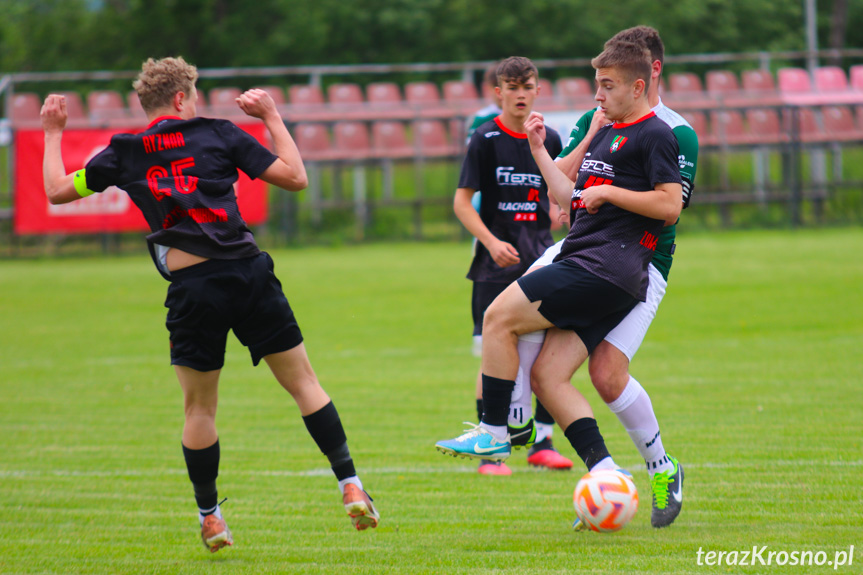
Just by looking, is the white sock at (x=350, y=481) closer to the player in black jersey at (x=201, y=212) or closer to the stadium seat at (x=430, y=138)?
the player in black jersey at (x=201, y=212)

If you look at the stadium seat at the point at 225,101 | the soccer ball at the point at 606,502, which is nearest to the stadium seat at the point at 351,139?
the stadium seat at the point at 225,101

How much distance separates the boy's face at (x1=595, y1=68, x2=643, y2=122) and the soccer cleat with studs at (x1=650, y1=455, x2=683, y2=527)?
157 cm

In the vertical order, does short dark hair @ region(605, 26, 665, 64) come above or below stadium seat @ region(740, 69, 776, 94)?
above

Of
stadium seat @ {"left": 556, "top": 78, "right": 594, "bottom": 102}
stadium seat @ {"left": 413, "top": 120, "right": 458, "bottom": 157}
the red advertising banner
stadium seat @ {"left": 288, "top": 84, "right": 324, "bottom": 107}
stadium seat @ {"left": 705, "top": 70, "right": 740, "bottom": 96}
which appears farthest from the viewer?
stadium seat @ {"left": 705, "top": 70, "right": 740, "bottom": 96}

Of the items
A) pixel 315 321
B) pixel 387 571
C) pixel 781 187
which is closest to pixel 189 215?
pixel 387 571

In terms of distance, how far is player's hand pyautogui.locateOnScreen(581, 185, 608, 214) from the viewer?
12.7ft

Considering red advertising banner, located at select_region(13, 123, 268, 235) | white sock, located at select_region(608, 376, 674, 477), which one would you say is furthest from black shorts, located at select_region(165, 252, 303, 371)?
red advertising banner, located at select_region(13, 123, 268, 235)

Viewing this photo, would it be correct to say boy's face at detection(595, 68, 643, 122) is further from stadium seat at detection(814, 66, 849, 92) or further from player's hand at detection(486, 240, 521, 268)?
stadium seat at detection(814, 66, 849, 92)

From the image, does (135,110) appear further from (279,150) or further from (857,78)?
(279,150)

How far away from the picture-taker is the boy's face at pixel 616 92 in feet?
12.9

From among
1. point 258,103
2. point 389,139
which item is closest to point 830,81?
point 389,139

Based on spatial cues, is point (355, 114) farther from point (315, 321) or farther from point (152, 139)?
point (152, 139)

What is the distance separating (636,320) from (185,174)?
1967mm

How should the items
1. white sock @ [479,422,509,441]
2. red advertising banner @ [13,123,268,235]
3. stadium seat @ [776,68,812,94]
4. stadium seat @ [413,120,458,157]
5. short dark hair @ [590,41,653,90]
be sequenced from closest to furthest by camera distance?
short dark hair @ [590,41,653,90], white sock @ [479,422,509,441], red advertising banner @ [13,123,268,235], stadium seat @ [413,120,458,157], stadium seat @ [776,68,812,94]
